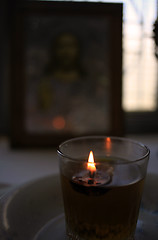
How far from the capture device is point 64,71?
87cm

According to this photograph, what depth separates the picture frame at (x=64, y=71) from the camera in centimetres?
84

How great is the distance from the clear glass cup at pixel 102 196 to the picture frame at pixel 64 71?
0.47m

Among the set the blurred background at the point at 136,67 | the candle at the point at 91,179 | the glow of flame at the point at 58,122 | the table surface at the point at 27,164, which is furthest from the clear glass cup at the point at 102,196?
the blurred background at the point at 136,67

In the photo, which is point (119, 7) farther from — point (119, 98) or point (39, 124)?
point (39, 124)

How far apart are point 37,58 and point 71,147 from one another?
50 cm

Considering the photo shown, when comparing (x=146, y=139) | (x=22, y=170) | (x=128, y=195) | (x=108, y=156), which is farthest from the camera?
(x=146, y=139)

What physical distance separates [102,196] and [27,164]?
444mm

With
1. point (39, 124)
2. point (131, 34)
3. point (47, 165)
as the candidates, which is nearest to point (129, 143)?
point (47, 165)

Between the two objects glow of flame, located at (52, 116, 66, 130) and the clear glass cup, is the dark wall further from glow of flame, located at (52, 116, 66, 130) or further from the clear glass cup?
the clear glass cup

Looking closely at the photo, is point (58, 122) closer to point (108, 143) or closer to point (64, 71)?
point (64, 71)

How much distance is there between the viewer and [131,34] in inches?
40.5

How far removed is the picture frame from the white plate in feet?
1.18

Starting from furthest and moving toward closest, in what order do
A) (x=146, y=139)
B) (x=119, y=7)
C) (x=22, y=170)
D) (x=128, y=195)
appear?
(x=146, y=139) → (x=119, y=7) → (x=22, y=170) → (x=128, y=195)

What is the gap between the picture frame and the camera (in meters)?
0.84
